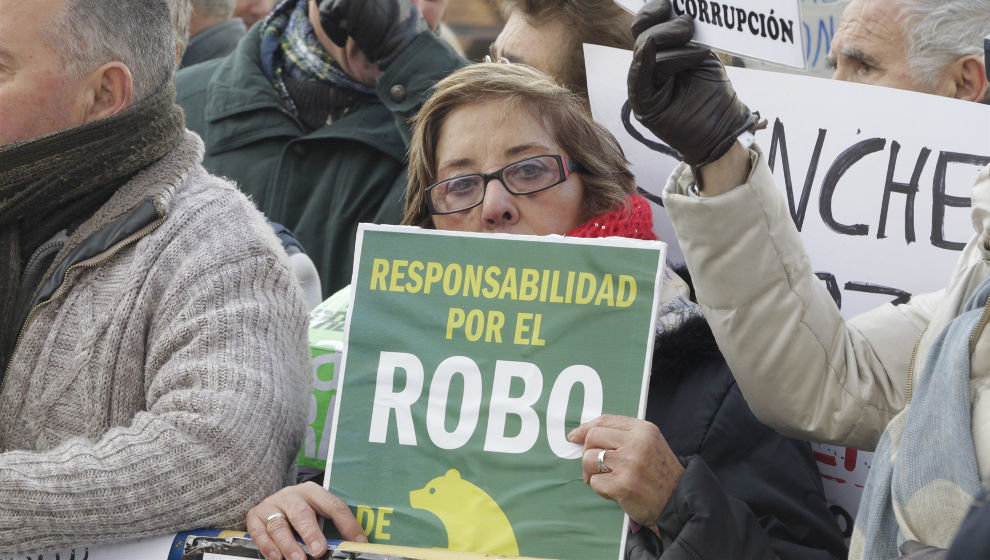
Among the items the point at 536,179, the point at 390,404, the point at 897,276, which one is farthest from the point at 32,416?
the point at 897,276

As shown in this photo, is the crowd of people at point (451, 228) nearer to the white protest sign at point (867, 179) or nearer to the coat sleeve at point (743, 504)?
the coat sleeve at point (743, 504)

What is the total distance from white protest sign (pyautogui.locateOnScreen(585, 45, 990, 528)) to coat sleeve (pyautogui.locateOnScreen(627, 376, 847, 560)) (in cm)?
32

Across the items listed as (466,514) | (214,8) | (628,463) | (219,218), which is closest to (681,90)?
(628,463)

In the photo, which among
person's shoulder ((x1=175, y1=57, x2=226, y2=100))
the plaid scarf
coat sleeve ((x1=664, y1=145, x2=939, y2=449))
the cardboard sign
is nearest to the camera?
coat sleeve ((x1=664, y1=145, x2=939, y2=449))

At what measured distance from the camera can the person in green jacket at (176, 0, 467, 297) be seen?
4113mm

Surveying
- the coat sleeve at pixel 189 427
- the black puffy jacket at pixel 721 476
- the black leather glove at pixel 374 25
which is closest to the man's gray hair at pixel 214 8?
the black leather glove at pixel 374 25

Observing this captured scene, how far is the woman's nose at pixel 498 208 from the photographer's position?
2.97 metres

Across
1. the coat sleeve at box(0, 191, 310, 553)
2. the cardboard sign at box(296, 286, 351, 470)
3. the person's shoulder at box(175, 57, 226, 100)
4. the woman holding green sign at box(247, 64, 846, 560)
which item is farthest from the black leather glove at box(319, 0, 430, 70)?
the coat sleeve at box(0, 191, 310, 553)

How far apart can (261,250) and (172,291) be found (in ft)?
0.68

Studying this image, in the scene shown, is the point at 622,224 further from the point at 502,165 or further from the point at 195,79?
the point at 195,79

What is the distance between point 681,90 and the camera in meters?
2.49

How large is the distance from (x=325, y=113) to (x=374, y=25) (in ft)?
1.25

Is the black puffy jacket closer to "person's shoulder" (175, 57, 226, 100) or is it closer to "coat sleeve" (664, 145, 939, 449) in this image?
"coat sleeve" (664, 145, 939, 449)

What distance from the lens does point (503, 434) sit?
2.42 metres
